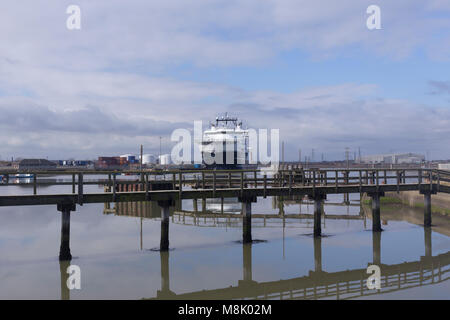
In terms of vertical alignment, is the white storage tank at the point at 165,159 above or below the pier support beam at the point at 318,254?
above

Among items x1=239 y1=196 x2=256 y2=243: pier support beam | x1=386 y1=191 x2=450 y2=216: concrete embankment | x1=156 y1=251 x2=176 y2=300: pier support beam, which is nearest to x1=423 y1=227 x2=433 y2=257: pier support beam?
x1=386 y1=191 x2=450 y2=216: concrete embankment

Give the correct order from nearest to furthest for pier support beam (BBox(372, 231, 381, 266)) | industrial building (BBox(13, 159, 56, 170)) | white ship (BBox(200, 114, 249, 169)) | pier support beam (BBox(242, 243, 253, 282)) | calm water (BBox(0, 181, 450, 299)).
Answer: calm water (BBox(0, 181, 450, 299))
pier support beam (BBox(242, 243, 253, 282))
pier support beam (BBox(372, 231, 381, 266))
white ship (BBox(200, 114, 249, 169))
industrial building (BBox(13, 159, 56, 170))

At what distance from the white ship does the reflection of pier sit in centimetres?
4449

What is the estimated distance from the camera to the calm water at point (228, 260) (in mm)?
13891

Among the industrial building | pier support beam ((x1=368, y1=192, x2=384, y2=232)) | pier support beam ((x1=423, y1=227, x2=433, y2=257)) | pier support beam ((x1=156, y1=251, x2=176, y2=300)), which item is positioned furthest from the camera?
the industrial building

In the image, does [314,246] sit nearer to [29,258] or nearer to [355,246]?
[355,246]

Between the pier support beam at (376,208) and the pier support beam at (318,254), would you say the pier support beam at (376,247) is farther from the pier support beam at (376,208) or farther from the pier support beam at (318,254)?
the pier support beam at (318,254)

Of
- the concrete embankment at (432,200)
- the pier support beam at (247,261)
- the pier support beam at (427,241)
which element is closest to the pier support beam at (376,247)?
the pier support beam at (427,241)

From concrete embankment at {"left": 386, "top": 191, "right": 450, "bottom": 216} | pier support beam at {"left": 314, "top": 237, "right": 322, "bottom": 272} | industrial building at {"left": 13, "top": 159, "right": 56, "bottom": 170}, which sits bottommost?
pier support beam at {"left": 314, "top": 237, "right": 322, "bottom": 272}

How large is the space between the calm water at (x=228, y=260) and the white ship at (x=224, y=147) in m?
33.9

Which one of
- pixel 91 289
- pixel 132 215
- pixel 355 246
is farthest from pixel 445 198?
pixel 91 289

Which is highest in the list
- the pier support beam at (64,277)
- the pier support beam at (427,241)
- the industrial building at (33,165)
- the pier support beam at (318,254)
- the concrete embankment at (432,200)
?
the industrial building at (33,165)

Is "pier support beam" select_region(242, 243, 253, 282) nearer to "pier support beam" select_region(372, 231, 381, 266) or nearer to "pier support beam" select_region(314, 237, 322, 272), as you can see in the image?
"pier support beam" select_region(314, 237, 322, 272)

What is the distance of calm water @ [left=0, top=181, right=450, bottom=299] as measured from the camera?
13891 mm
